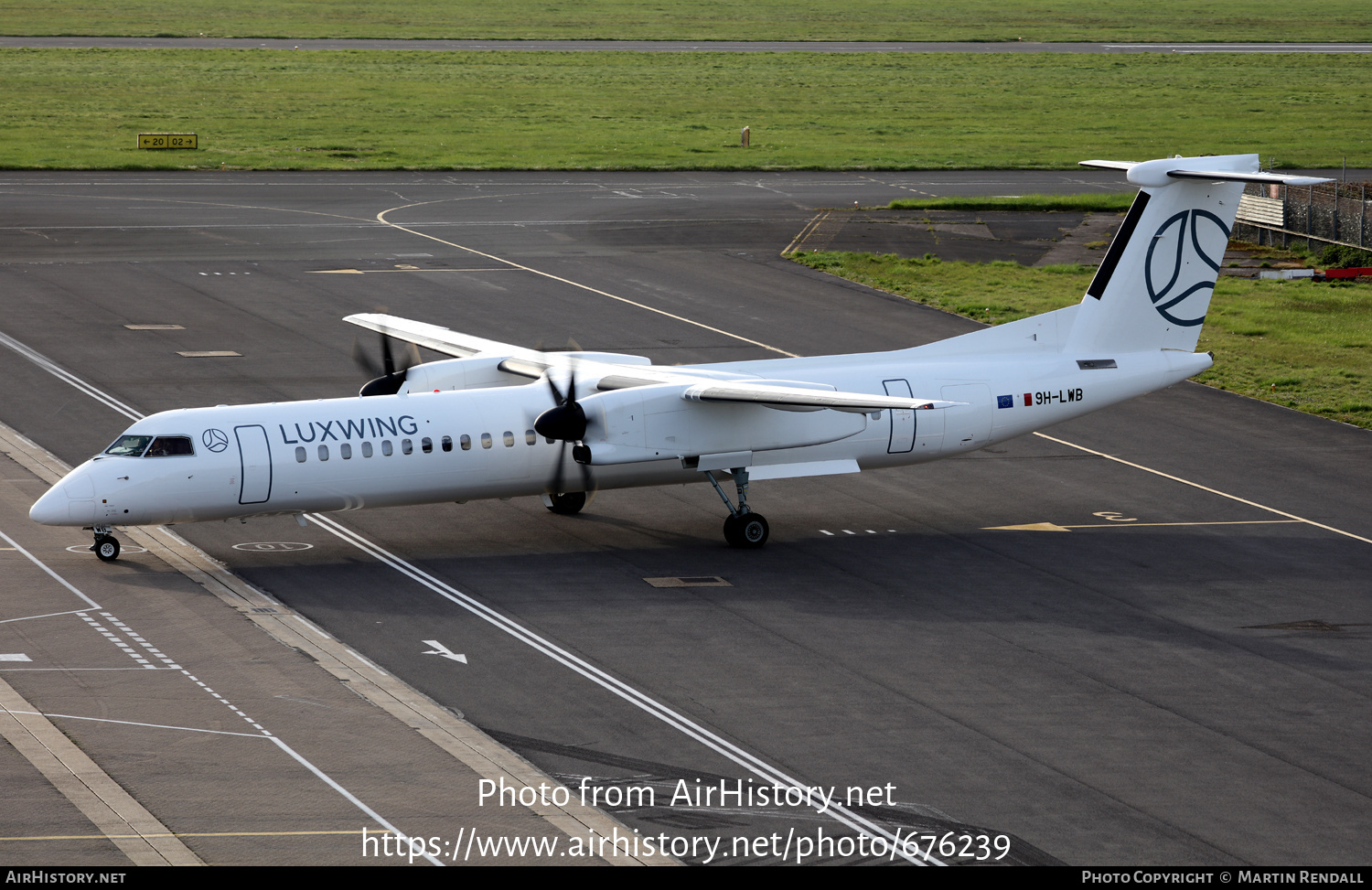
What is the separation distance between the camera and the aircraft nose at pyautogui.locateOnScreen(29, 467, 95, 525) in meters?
27.4

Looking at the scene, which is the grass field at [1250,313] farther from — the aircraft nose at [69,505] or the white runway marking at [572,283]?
the aircraft nose at [69,505]

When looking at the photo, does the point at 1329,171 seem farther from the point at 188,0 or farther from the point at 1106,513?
the point at 188,0

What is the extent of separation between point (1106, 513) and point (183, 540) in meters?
18.2

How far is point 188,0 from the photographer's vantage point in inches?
6683

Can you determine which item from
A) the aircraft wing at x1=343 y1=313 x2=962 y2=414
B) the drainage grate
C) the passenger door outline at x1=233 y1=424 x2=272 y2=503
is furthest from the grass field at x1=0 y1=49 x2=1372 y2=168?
the drainage grate

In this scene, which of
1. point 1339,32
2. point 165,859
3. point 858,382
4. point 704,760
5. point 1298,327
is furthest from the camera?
point 1339,32

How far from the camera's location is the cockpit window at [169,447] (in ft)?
91.1

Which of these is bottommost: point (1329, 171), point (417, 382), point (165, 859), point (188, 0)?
point (165, 859)

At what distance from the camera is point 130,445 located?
1098 inches

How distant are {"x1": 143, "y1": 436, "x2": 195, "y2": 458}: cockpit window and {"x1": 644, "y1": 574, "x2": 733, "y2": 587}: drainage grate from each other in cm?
829

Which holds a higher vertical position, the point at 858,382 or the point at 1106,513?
the point at 858,382

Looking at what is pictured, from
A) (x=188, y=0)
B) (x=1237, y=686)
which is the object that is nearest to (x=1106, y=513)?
(x=1237, y=686)

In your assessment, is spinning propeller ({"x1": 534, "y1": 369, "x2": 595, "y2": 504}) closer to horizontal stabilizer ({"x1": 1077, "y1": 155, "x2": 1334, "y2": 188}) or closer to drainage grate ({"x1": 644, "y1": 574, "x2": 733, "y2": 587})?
drainage grate ({"x1": 644, "y1": 574, "x2": 733, "y2": 587})

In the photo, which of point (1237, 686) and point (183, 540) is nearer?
point (1237, 686)
